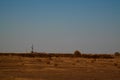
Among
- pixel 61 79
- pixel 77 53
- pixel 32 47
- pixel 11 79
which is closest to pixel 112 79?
pixel 61 79

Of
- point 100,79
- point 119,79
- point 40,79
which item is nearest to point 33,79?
point 40,79

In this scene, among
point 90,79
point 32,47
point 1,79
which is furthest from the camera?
point 32,47

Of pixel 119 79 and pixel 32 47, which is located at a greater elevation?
pixel 32 47

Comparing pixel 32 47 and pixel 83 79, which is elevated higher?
pixel 32 47

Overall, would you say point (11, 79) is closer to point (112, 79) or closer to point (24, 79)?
point (24, 79)

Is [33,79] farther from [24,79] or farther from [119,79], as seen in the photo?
[119,79]

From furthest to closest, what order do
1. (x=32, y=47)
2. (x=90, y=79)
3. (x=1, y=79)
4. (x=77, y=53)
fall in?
(x=32, y=47)
(x=77, y=53)
(x=90, y=79)
(x=1, y=79)

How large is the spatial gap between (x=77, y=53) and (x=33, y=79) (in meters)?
76.9

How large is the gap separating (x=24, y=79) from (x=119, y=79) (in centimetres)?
791

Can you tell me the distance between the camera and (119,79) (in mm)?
22703

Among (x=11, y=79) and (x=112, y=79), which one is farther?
(x=112, y=79)

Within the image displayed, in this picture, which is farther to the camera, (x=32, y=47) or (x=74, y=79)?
(x=32, y=47)

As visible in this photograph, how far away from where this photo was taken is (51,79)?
71.2 feet

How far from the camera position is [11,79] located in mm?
20844
